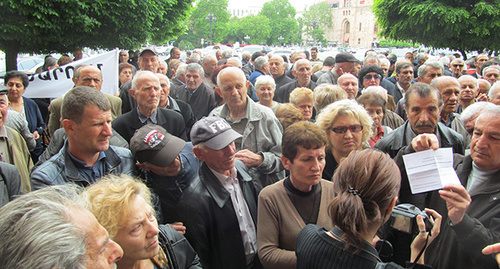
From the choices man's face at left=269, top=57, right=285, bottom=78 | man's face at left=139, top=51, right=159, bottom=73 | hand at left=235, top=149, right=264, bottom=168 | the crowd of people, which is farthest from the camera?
man's face at left=269, top=57, right=285, bottom=78

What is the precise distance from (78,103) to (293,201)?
5.57ft

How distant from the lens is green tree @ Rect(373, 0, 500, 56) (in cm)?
1373

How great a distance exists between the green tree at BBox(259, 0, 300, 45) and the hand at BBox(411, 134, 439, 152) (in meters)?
83.8

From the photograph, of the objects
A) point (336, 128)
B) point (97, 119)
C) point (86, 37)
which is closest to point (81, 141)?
point (97, 119)

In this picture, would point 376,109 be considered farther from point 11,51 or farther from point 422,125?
point 11,51

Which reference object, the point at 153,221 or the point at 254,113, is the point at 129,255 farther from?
the point at 254,113

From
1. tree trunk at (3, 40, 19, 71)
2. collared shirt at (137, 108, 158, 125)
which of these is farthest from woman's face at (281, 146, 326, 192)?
tree trunk at (3, 40, 19, 71)

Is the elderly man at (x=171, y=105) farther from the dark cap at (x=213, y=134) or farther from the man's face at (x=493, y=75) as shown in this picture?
the man's face at (x=493, y=75)

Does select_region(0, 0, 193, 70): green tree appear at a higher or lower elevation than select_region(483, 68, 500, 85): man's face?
higher

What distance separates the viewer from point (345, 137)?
10.6 ft

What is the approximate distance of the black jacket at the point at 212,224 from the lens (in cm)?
253

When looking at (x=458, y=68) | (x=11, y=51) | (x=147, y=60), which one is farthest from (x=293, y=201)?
(x=458, y=68)

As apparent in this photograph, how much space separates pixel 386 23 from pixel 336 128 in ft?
47.3

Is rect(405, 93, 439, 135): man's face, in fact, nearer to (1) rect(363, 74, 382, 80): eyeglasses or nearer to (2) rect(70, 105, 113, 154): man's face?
(2) rect(70, 105, 113, 154): man's face
